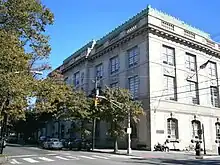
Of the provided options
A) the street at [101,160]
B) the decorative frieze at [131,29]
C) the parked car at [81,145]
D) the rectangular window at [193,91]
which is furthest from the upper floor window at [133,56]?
the street at [101,160]

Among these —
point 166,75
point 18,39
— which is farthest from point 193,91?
point 18,39

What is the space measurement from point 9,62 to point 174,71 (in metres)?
28.1

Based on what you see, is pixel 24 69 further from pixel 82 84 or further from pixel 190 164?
pixel 82 84

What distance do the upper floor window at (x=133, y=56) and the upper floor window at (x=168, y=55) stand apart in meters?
3.54

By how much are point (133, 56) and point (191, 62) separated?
8312mm

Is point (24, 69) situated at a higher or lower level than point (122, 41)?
lower

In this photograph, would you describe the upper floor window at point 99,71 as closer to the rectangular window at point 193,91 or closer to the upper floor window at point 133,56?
the upper floor window at point 133,56

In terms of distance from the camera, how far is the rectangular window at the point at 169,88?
131 feet

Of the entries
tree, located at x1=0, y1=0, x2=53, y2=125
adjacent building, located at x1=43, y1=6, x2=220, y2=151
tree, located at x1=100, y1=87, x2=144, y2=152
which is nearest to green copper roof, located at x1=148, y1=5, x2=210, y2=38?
adjacent building, located at x1=43, y1=6, x2=220, y2=151

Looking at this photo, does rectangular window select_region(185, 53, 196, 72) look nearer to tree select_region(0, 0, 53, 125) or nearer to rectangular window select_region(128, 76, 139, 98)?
rectangular window select_region(128, 76, 139, 98)

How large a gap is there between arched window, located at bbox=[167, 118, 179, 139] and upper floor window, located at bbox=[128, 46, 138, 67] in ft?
28.0

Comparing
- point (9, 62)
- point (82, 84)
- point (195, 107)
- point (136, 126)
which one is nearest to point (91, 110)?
point (136, 126)

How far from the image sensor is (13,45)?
1653 centimetres

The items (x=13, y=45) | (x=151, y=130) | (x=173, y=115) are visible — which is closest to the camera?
(x=13, y=45)
